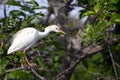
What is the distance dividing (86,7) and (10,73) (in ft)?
4.63

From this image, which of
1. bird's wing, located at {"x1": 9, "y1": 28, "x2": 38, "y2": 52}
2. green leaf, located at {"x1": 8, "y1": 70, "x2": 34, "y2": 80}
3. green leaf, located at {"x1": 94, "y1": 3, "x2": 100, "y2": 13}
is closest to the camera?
green leaf, located at {"x1": 8, "y1": 70, "x2": 34, "y2": 80}

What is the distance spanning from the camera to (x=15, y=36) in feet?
20.9

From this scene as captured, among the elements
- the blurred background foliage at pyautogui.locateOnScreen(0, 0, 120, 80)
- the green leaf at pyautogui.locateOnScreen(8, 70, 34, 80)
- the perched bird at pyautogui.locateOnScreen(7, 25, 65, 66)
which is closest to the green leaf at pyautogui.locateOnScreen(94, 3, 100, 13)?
the blurred background foliage at pyautogui.locateOnScreen(0, 0, 120, 80)

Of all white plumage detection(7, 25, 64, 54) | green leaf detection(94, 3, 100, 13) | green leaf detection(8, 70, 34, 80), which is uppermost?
green leaf detection(94, 3, 100, 13)

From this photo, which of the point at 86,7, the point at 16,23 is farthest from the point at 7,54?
the point at 86,7

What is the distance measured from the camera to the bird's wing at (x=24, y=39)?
631 centimetres

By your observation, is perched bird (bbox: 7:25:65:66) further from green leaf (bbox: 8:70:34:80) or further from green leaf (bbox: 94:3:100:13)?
green leaf (bbox: 94:3:100:13)

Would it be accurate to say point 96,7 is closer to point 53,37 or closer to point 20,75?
point 20,75

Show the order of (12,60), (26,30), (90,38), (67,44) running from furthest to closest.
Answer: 1. (67,44)
2. (26,30)
3. (12,60)
4. (90,38)

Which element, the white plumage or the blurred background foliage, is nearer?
the blurred background foliage

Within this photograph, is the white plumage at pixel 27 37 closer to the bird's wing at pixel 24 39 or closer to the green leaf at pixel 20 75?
the bird's wing at pixel 24 39

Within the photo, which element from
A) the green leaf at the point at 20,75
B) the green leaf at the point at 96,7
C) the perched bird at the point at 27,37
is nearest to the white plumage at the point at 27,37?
the perched bird at the point at 27,37

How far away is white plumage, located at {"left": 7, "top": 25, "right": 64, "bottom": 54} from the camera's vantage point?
21.0 ft

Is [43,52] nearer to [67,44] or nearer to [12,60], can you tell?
[67,44]
